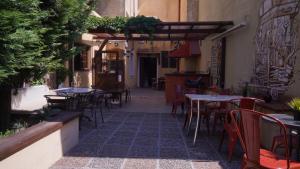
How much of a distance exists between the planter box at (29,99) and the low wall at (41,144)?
72.0 inches

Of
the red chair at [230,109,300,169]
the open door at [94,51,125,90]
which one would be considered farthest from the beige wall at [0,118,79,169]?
the open door at [94,51,125,90]

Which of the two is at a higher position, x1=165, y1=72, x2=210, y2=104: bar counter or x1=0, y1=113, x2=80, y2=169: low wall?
x1=165, y1=72, x2=210, y2=104: bar counter

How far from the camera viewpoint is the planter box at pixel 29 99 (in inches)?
274

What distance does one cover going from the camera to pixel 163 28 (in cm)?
1088

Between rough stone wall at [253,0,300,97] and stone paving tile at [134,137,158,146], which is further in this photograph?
stone paving tile at [134,137,158,146]

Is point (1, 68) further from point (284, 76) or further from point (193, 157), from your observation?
point (284, 76)

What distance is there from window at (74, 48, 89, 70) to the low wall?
25.0 ft

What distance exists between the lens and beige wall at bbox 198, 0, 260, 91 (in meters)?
7.69

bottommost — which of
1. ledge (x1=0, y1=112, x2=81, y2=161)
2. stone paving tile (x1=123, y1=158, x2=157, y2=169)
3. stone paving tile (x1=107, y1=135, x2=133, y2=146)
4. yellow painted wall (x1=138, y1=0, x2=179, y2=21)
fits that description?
stone paving tile (x1=123, y1=158, x2=157, y2=169)

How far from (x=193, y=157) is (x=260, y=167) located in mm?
2279

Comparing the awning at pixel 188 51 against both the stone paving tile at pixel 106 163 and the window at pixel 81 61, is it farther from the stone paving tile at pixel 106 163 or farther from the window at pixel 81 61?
the stone paving tile at pixel 106 163

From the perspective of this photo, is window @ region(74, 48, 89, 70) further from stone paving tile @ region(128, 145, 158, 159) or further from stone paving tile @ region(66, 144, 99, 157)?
stone paving tile @ region(128, 145, 158, 159)

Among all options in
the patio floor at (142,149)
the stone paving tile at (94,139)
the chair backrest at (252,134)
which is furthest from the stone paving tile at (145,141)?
the chair backrest at (252,134)

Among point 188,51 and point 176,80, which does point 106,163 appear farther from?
point 188,51
